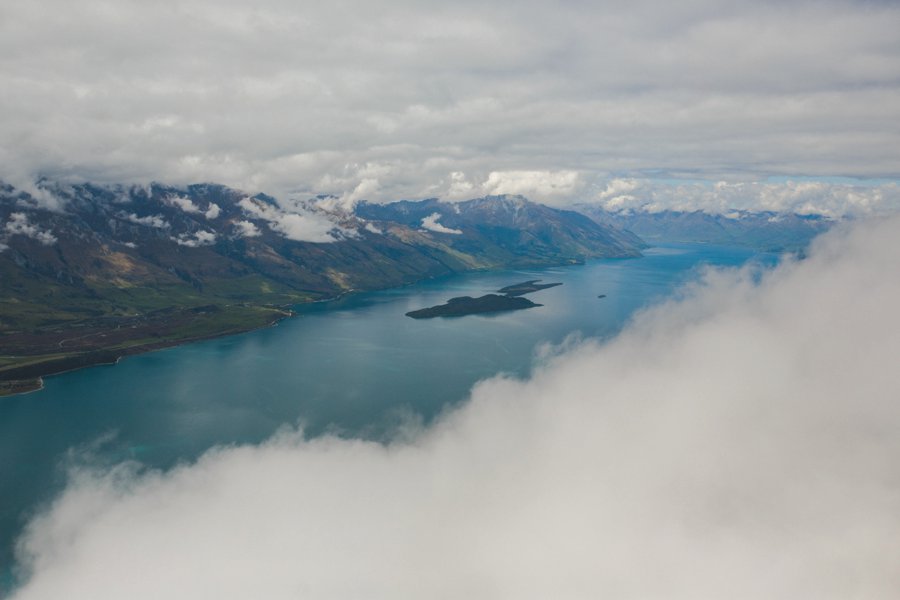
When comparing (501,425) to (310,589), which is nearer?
(310,589)

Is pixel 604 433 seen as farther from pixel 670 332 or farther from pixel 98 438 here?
pixel 98 438

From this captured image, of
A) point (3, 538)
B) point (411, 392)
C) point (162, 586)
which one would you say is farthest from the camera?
point (411, 392)

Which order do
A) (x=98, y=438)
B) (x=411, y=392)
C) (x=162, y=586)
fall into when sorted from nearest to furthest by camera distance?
1. (x=162, y=586)
2. (x=98, y=438)
3. (x=411, y=392)

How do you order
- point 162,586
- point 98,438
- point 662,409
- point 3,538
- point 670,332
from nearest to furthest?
point 162,586 < point 3,538 < point 662,409 < point 98,438 < point 670,332

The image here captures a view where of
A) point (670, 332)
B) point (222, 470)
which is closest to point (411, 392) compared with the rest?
point (222, 470)

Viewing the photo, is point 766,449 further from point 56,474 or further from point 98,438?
point 98,438

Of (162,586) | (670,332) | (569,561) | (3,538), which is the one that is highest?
(670,332)

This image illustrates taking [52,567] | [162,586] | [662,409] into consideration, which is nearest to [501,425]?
A: [662,409]

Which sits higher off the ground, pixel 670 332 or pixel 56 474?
pixel 670 332

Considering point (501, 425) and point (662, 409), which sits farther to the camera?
point (501, 425)
